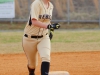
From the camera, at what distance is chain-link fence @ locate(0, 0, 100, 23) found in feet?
80.8

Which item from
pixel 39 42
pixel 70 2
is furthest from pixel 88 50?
pixel 70 2

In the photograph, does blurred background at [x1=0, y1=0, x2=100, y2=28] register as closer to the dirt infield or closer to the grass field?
the grass field

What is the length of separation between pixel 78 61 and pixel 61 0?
44.8 feet

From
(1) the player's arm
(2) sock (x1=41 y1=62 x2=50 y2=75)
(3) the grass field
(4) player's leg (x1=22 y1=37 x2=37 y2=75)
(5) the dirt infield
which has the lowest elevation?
(3) the grass field

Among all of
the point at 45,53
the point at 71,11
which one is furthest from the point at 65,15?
the point at 45,53

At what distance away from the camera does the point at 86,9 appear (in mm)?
25172

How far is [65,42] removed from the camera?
1708 centimetres

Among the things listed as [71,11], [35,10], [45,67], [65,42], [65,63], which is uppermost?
[35,10]

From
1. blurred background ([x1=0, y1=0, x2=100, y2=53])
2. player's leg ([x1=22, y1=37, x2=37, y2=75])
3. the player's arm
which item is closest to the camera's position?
the player's arm

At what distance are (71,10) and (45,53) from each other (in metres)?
17.7

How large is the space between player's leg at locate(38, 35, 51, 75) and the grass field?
21.4 ft

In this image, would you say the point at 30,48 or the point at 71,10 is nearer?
the point at 30,48

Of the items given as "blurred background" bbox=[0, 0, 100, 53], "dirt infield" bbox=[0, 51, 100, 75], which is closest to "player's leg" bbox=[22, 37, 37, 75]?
"dirt infield" bbox=[0, 51, 100, 75]

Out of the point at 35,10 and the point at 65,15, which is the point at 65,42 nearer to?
the point at 65,15
